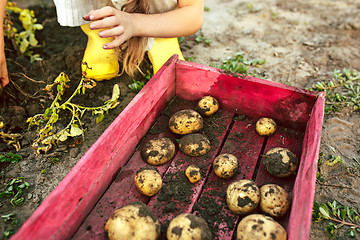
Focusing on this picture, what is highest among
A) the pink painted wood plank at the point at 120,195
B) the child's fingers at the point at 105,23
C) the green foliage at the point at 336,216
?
the child's fingers at the point at 105,23

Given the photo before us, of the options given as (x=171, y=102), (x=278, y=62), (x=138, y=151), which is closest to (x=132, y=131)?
(x=138, y=151)

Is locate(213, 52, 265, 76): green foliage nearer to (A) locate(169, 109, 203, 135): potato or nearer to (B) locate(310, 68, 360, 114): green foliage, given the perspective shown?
(B) locate(310, 68, 360, 114): green foliage

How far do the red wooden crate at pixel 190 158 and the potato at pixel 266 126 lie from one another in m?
0.06

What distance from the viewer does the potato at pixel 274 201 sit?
1.60 metres

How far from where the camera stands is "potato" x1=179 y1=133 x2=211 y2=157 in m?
1.95

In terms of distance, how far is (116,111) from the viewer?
250 centimetres

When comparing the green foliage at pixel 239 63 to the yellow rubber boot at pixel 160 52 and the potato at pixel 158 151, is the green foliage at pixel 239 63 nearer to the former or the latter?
the yellow rubber boot at pixel 160 52

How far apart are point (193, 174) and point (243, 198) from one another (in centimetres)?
34

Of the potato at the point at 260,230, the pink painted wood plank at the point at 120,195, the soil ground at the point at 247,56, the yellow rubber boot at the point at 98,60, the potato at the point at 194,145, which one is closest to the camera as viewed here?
the potato at the point at 260,230

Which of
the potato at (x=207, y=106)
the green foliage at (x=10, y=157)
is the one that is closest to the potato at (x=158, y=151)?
the potato at (x=207, y=106)

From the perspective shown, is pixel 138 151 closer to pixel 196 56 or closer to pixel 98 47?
pixel 98 47

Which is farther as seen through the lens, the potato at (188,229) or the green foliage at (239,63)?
the green foliage at (239,63)

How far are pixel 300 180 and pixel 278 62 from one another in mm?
2011

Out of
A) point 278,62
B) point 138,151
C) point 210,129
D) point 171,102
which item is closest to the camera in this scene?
point 138,151
